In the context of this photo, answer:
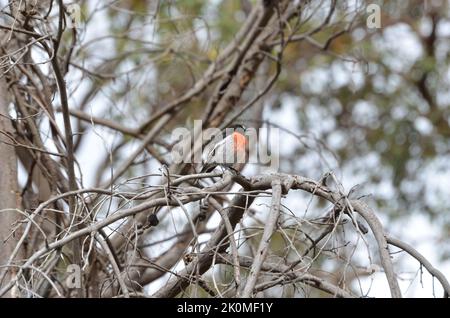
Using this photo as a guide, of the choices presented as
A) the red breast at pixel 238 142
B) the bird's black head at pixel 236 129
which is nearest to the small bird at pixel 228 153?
the red breast at pixel 238 142

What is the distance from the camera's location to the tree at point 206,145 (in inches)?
116

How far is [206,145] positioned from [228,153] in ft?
2.80

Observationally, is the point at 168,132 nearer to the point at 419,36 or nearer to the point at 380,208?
the point at 380,208

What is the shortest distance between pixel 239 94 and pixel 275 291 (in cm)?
130

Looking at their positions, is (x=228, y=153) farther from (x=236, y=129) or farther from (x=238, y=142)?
(x=236, y=129)

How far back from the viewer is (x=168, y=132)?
19.0 ft

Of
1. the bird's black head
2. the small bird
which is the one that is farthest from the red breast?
the bird's black head

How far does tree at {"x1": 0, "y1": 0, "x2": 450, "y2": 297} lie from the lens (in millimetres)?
2939

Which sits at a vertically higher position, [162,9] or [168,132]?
[162,9]

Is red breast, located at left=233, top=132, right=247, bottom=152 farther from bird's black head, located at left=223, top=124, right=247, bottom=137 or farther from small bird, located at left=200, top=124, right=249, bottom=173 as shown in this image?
bird's black head, located at left=223, top=124, right=247, bottom=137

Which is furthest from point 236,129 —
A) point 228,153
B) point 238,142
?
point 228,153

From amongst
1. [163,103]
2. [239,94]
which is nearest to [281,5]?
[239,94]

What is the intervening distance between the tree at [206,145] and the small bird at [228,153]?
26 centimetres
